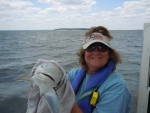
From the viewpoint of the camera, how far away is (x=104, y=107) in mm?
2154

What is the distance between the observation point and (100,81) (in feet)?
7.68

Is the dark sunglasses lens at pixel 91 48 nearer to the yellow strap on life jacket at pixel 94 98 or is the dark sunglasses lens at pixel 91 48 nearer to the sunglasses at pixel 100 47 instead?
the sunglasses at pixel 100 47

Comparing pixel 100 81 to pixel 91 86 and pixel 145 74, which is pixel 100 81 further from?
pixel 145 74

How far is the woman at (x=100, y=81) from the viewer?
84.0 inches

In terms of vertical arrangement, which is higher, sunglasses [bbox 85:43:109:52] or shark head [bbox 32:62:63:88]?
sunglasses [bbox 85:43:109:52]

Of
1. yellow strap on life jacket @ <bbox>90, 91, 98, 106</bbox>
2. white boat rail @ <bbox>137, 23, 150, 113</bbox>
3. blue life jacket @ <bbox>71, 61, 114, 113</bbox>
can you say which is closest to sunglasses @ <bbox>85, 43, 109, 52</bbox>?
blue life jacket @ <bbox>71, 61, 114, 113</bbox>

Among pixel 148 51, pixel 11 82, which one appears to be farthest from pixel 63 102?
pixel 11 82

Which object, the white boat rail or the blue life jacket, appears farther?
the white boat rail

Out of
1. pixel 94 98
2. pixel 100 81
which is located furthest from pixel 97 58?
Answer: pixel 94 98

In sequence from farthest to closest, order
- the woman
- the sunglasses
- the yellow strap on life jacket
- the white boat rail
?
1. the white boat rail
2. the sunglasses
3. the yellow strap on life jacket
4. the woman

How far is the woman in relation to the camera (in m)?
2.13

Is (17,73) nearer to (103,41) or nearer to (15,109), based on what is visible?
(15,109)

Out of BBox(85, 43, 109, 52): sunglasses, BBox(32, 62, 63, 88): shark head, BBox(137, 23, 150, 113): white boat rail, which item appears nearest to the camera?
BBox(32, 62, 63, 88): shark head

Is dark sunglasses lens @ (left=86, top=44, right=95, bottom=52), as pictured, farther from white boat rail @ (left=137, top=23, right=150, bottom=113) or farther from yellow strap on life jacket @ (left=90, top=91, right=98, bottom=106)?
white boat rail @ (left=137, top=23, right=150, bottom=113)
